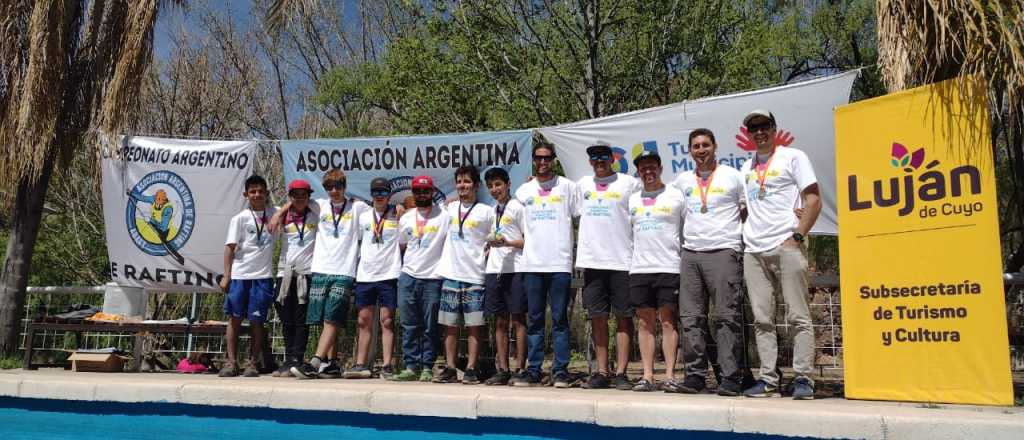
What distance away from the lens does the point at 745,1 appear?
44.0ft

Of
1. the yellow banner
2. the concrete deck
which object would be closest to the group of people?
the yellow banner

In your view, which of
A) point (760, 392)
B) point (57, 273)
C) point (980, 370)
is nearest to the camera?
point (980, 370)

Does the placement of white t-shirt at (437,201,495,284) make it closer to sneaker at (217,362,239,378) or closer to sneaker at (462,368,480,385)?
sneaker at (462,368,480,385)

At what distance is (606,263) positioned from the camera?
18.6 ft

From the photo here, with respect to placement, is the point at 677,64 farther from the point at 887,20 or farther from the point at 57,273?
the point at 57,273

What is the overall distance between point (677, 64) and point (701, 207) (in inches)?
325

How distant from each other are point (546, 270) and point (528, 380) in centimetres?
86

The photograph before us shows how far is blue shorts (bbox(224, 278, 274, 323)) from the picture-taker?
6781 millimetres

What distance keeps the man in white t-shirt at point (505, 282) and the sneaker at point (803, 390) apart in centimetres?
211

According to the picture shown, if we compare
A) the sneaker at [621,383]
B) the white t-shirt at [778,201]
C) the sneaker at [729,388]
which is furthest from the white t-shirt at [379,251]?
the white t-shirt at [778,201]

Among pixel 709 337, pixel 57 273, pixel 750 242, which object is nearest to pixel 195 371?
pixel 709 337

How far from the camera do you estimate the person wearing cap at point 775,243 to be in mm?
4895

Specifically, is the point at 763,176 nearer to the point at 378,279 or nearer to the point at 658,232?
the point at 658,232

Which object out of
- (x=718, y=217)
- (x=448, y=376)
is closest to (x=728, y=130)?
(x=718, y=217)
